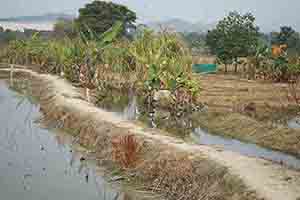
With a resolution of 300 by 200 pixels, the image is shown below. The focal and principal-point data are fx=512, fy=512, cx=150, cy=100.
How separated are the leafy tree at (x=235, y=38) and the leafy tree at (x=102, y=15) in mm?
15305

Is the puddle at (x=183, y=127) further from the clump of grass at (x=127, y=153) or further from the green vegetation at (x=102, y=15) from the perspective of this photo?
the green vegetation at (x=102, y=15)

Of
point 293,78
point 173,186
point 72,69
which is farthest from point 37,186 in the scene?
point 293,78

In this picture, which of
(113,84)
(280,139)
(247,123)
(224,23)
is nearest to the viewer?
(280,139)

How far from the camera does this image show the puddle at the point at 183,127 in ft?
37.0

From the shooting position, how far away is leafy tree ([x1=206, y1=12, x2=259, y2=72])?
1372 inches

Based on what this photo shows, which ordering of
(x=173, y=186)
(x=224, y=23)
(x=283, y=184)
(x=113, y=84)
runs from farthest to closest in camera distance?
1. (x=224, y=23)
2. (x=113, y=84)
3. (x=173, y=186)
4. (x=283, y=184)

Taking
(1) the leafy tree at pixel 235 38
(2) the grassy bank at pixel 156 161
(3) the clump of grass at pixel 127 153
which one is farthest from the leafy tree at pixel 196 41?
(3) the clump of grass at pixel 127 153

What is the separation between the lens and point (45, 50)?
1324 inches

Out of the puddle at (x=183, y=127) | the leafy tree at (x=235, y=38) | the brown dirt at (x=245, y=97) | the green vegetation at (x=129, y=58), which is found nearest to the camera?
the puddle at (x=183, y=127)

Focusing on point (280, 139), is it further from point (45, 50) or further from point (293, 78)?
point (45, 50)

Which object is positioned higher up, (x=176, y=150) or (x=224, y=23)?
(x=224, y=23)

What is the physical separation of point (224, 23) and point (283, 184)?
102ft

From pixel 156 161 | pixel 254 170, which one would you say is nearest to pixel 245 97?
pixel 156 161

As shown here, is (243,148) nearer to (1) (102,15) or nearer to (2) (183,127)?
(2) (183,127)
